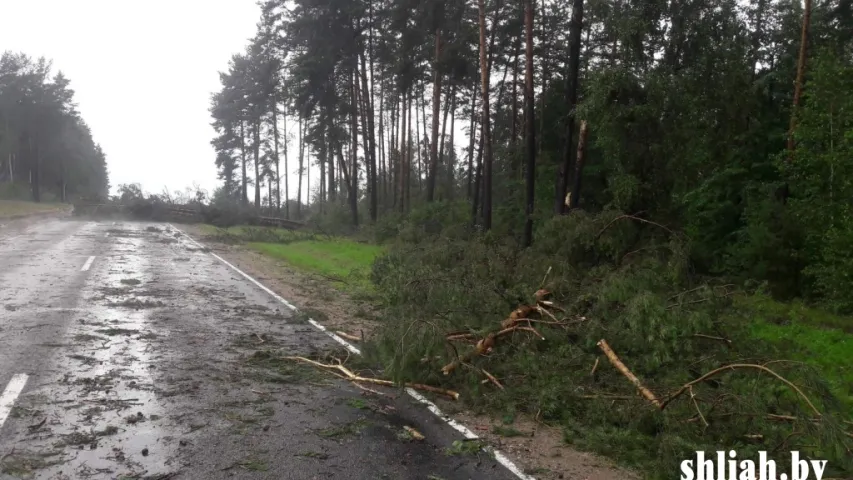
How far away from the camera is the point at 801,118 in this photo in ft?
49.0

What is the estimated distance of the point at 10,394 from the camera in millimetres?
5762

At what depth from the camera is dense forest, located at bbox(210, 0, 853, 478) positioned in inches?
253

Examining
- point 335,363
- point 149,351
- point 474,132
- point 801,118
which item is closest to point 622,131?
point 801,118

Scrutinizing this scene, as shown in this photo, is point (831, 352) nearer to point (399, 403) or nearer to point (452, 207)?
point (399, 403)

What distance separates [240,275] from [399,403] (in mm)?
10793

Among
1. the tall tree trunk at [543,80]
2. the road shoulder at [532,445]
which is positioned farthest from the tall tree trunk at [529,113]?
the road shoulder at [532,445]

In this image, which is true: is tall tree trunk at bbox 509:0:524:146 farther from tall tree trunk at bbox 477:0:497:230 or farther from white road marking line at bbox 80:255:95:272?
white road marking line at bbox 80:255:95:272

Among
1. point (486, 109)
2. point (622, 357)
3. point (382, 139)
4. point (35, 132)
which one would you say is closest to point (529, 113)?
point (486, 109)

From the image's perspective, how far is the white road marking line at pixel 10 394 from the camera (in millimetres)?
5301

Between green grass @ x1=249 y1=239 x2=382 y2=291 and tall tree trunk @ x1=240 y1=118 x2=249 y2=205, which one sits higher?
tall tree trunk @ x1=240 y1=118 x2=249 y2=205

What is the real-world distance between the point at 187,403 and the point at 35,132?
232 ft

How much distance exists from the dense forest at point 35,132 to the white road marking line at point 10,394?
186 ft

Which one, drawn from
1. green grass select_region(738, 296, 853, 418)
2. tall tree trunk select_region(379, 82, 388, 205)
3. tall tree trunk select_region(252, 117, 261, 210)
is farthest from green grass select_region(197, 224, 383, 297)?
tall tree trunk select_region(252, 117, 261, 210)

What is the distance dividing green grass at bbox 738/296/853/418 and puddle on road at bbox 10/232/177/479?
718 cm
